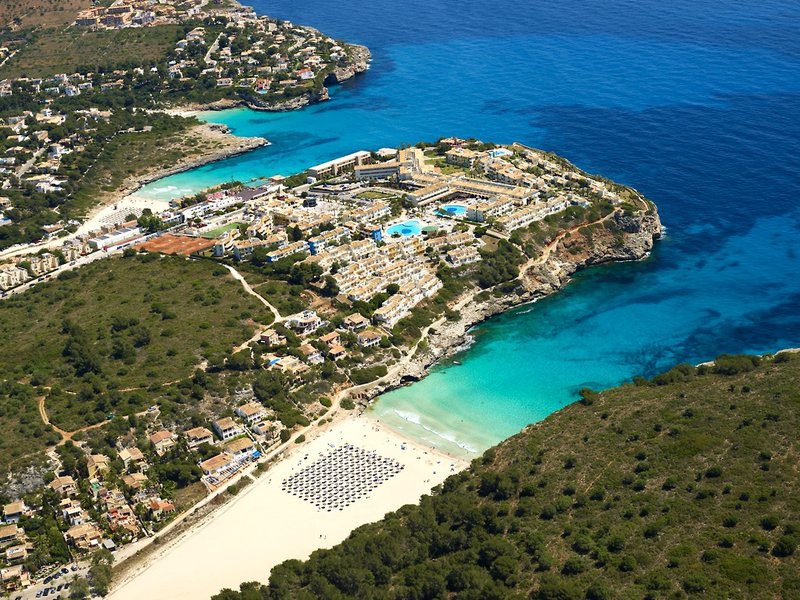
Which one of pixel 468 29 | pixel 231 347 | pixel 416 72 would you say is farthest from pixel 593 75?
pixel 231 347

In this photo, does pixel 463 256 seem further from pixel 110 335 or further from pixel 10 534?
pixel 10 534

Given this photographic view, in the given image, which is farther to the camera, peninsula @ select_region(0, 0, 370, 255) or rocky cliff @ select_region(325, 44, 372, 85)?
rocky cliff @ select_region(325, 44, 372, 85)

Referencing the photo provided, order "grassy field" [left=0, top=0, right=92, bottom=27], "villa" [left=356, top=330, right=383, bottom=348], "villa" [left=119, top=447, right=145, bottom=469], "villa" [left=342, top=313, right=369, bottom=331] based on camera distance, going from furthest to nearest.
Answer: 1. "grassy field" [left=0, top=0, right=92, bottom=27]
2. "villa" [left=342, top=313, right=369, bottom=331]
3. "villa" [left=356, top=330, right=383, bottom=348]
4. "villa" [left=119, top=447, right=145, bottom=469]

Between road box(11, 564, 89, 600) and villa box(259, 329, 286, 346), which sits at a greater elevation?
villa box(259, 329, 286, 346)

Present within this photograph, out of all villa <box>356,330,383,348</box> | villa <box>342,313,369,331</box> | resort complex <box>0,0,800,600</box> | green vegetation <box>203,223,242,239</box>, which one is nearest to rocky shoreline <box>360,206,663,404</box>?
resort complex <box>0,0,800,600</box>

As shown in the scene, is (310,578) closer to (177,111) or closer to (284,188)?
(284,188)

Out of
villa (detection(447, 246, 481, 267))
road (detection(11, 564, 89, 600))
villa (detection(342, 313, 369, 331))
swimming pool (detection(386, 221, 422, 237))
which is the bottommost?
road (detection(11, 564, 89, 600))

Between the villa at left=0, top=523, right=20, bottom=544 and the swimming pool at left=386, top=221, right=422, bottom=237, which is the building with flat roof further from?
the villa at left=0, top=523, right=20, bottom=544
